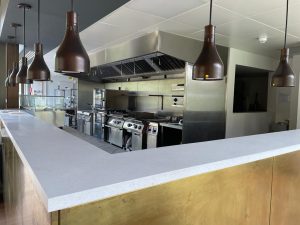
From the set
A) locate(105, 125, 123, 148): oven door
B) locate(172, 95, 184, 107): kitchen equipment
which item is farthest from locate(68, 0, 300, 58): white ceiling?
locate(105, 125, 123, 148): oven door

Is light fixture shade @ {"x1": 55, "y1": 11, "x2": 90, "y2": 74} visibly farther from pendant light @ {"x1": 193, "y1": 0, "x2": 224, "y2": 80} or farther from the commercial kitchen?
pendant light @ {"x1": 193, "y1": 0, "x2": 224, "y2": 80}

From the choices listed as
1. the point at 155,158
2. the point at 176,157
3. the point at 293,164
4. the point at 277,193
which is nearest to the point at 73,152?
the point at 155,158

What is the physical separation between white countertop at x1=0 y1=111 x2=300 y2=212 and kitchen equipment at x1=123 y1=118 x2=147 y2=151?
2.89 meters

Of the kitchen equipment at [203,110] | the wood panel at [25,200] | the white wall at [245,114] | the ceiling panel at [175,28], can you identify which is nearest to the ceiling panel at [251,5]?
the ceiling panel at [175,28]

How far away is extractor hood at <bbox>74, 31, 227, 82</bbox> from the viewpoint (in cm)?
360

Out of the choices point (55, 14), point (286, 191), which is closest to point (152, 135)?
point (55, 14)

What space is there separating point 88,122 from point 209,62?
5723 millimetres

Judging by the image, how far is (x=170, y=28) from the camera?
335cm

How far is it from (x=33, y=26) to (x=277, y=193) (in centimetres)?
344

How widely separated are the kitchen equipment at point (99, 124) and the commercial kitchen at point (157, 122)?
56mm

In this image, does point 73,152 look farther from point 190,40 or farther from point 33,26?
point 190,40

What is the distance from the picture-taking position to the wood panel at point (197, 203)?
88 cm

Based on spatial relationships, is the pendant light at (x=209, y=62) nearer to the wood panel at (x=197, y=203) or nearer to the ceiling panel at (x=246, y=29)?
the wood panel at (x=197, y=203)

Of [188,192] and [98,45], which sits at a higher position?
[98,45]
